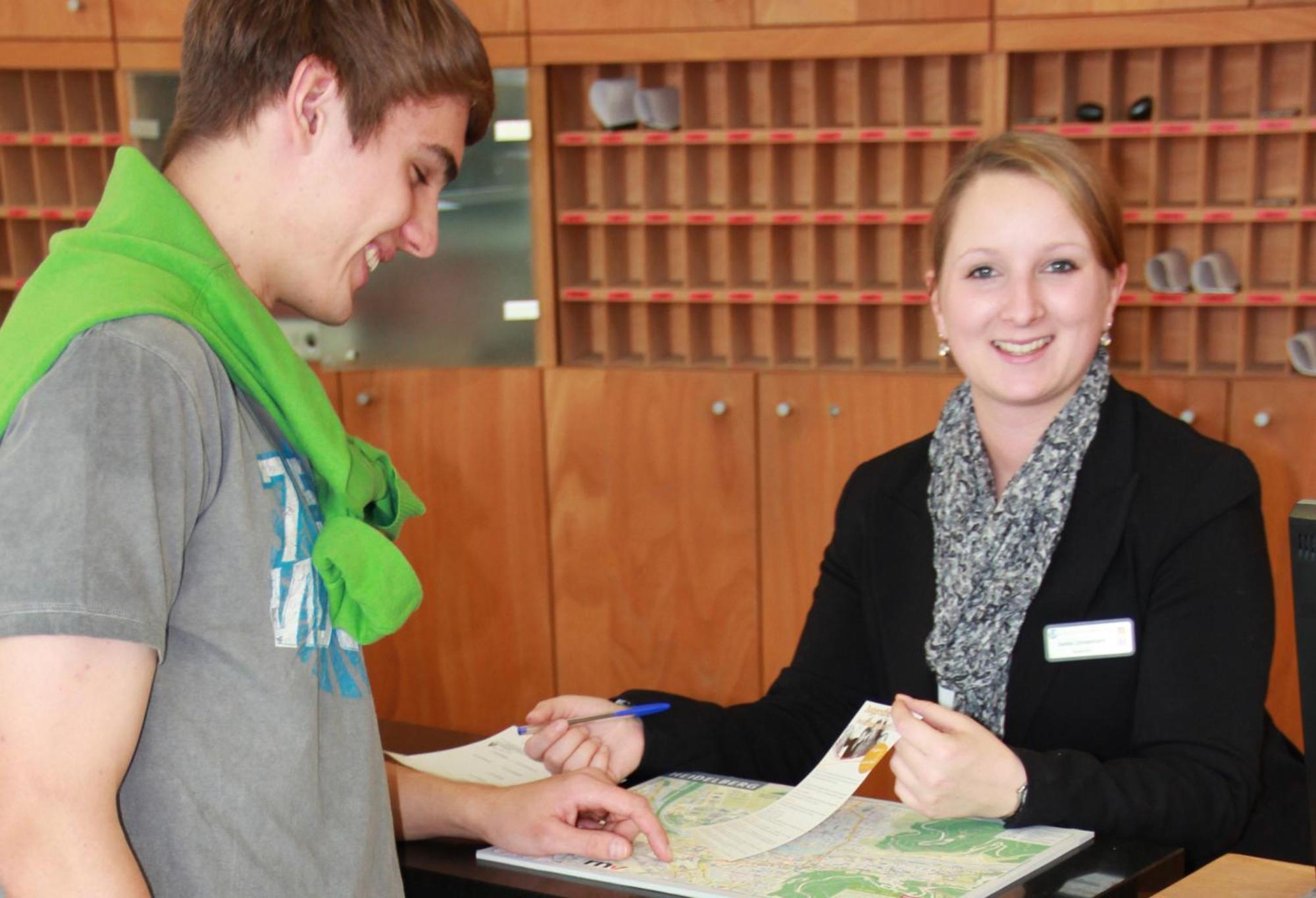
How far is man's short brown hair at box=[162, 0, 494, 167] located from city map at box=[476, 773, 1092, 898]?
0.72m

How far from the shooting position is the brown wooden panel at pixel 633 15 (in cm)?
344

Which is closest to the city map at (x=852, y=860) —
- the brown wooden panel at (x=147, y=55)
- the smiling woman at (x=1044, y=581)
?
the smiling woman at (x=1044, y=581)

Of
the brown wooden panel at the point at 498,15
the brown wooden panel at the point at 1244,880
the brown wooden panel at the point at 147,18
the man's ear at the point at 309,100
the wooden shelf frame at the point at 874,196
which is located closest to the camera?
the man's ear at the point at 309,100

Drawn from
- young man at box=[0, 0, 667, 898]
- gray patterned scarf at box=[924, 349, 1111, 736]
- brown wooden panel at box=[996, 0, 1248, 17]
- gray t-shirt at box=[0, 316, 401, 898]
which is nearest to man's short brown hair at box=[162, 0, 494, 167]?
young man at box=[0, 0, 667, 898]

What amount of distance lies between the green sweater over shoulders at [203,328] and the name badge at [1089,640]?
0.94m

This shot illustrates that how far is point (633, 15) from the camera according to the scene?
139 inches

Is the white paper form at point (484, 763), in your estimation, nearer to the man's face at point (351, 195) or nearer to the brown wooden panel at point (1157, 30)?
the man's face at point (351, 195)

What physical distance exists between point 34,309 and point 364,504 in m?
0.31

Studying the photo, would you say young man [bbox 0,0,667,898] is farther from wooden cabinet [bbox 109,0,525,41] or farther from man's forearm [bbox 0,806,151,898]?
wooden cabinet [bbox 109,0,525,41]

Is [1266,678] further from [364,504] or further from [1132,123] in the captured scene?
[1132,123]

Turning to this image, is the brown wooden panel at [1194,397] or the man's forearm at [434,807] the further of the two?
the brown wooden panel at [1194,397]

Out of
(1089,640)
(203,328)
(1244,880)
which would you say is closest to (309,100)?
(203,328)

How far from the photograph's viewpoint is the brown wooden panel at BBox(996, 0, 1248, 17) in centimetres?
308

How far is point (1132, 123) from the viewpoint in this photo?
324 cm
